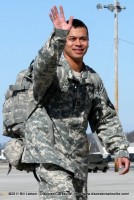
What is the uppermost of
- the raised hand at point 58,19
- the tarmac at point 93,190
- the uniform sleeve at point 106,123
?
the raised hand at point 58,19

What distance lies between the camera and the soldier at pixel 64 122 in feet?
19.0

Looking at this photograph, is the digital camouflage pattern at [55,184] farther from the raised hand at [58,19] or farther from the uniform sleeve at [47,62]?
the raised hand at [58,19]

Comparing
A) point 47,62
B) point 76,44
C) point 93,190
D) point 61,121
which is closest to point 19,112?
point 61,121

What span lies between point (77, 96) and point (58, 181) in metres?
0.69

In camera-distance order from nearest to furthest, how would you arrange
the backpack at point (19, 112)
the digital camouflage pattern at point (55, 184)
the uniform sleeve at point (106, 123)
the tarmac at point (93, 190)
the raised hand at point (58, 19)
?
the raised hand at point (58, 19) → the digital camouflage pattern at point (55, 184) → the backpack at point (19, 112) → the uniform sleeve at point (106, 123) → the tarmac at point (93, 190)

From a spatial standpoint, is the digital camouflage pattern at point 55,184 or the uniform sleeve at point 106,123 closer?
the digital camouflage pattern at point 55,184

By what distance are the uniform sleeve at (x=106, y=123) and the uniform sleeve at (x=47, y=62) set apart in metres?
0.58

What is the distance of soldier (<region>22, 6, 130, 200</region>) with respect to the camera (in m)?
5.79

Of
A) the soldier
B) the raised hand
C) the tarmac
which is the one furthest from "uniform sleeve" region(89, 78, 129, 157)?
the raised hand

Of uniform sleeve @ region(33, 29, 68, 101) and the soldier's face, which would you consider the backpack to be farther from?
the soldier's face

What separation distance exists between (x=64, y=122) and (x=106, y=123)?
22.4 inches

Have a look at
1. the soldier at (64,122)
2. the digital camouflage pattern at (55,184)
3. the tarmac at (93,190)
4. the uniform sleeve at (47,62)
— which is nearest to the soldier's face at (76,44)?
the soldier at (64,122)

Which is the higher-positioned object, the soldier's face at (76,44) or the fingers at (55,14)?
the fingers at (55,14)

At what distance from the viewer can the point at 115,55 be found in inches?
1676
